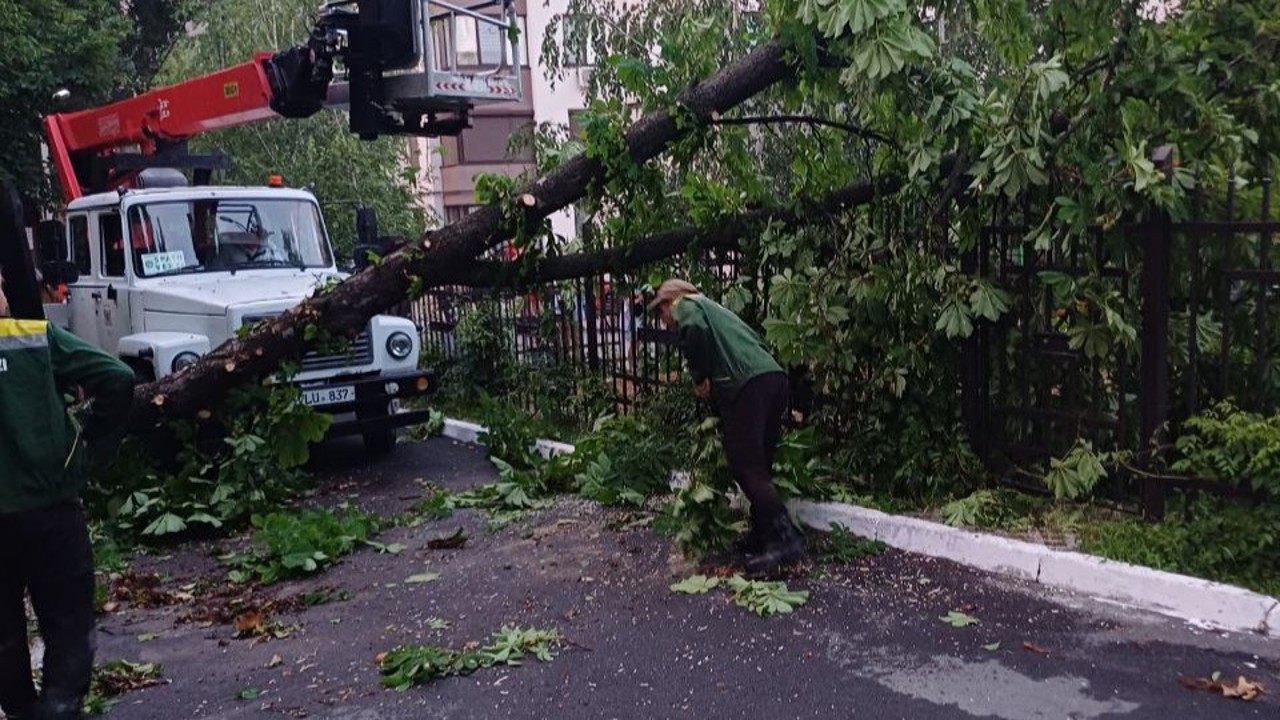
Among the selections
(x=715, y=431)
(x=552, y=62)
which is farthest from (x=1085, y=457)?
(x=552, y=62)

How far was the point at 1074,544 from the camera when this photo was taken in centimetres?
605

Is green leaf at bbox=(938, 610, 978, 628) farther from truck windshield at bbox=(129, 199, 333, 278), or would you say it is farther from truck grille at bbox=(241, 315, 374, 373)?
truck windshield at bbox=(129, 199, 333, 278)

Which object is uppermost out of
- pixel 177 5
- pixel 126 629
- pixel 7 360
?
pixel 177 5

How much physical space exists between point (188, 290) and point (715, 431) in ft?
16.7

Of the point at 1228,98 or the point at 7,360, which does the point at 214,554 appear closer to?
the point at 7,360

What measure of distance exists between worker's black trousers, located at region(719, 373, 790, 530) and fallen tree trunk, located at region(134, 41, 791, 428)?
6.64ft

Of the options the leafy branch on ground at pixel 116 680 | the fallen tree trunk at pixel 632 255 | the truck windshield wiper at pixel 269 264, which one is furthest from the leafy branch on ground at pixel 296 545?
the truck windshield wiper at pixel 269 264

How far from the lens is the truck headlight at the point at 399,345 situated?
9703mm

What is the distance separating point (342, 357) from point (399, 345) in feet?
1.78

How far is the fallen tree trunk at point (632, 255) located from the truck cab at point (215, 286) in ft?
4.63

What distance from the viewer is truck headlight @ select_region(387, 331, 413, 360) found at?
9.70 meters

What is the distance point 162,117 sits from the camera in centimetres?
1069

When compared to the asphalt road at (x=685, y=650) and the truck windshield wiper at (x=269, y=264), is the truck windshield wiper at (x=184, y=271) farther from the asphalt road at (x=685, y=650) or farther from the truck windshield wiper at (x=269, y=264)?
the asphalt road at (x=685, y=650)

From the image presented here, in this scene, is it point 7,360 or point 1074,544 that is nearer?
point 7,360
